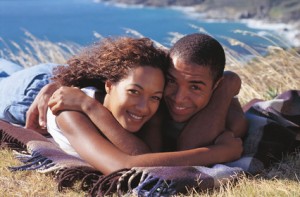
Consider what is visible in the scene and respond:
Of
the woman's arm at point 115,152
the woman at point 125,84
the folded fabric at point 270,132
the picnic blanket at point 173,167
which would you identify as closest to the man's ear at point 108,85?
the woman at point 125,84

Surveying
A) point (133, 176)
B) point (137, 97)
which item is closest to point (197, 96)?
point (137, 97)

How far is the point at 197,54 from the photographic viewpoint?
293cm

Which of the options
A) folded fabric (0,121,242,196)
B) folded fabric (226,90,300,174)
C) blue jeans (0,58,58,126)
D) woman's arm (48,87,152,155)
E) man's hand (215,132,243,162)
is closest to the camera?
folded fabric (0,121,242,196)

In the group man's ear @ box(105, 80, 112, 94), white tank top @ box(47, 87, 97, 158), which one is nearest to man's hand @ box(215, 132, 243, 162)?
man's ear @ box(105, 80, 112, 94)

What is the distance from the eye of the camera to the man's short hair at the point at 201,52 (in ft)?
9.61

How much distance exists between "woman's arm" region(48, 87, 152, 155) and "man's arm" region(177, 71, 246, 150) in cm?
24

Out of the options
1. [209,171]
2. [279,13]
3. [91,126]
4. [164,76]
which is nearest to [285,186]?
[209,171]

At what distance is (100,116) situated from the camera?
9.53 ft

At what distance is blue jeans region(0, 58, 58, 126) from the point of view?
13.0 feet

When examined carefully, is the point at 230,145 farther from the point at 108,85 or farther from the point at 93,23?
the point at 93,23

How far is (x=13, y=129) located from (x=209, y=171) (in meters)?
1.49

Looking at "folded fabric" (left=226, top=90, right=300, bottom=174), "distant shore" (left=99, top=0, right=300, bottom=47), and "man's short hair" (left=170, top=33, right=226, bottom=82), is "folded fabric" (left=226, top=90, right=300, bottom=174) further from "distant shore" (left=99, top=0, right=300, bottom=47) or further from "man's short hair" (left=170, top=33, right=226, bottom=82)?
"distant shore" (left=99, top=0, right=300, bottom=47)

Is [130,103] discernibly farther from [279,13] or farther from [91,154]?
[279,13]

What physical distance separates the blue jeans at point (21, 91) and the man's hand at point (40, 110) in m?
0.21
